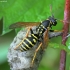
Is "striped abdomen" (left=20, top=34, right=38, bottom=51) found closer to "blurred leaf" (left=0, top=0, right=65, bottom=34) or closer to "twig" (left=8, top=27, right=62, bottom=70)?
"twig" (left=8, top=27, right=62, bottom=70)

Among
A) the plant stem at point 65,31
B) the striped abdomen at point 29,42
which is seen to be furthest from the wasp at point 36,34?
the plant stem at point 65,31

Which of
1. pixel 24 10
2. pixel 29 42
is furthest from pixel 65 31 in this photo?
pixel 29 42

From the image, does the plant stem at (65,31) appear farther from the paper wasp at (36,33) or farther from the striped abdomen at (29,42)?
the striped abdomen at (29,42)

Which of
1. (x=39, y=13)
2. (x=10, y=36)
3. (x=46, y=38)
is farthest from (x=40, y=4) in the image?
(x=10, y=36)

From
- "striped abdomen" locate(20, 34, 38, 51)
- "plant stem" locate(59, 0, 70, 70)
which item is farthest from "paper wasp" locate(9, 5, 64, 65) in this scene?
"plant stem" locate(59, 0, 70, 70)

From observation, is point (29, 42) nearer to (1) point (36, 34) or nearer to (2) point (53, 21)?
(1) point (36, 34)

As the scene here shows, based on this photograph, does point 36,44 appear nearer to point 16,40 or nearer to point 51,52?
point 16,40
